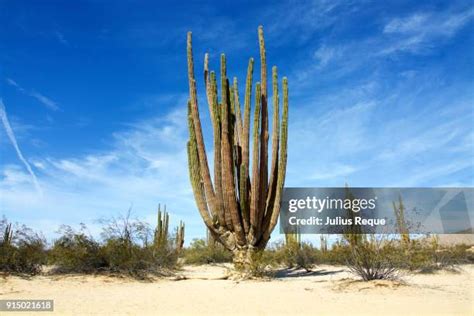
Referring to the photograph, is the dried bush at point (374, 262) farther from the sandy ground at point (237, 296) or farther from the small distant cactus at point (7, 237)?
the small distant cactus at point (7, 237)

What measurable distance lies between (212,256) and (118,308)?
13.4 meters

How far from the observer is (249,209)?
1217 centimetres

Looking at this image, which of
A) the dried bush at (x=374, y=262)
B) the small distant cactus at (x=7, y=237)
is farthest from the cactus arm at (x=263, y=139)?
the small distant cactus at (x=7, y=237)

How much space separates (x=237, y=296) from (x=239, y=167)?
188 inches

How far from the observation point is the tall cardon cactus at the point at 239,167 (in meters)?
12.0

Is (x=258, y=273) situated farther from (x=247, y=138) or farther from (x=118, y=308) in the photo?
(x=118, y=308)

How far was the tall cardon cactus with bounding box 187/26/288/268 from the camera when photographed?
1203 cm

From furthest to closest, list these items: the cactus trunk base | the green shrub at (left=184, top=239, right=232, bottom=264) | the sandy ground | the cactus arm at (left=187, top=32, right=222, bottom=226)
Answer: the green shrub at (left=184, top=239, right=232, bottom=264)
the cactus arm at (left=187, top=32, right=222, bottom=226)
the cactus trunk base
the sandy ground

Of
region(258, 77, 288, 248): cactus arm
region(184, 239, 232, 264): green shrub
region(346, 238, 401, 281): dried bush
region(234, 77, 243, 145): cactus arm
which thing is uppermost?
region(234, 77, 243, 145): cactus arm

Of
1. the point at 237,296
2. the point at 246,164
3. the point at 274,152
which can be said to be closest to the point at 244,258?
the point at 246,164

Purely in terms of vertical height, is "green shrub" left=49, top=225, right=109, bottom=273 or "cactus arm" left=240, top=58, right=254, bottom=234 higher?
"cactus arm" left=240, top=58, right=254, bottom=234

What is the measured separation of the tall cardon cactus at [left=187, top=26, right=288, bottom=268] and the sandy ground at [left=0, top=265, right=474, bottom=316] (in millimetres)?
1590

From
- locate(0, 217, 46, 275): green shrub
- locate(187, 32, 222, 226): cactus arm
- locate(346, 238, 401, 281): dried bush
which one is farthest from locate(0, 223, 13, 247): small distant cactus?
locate(346, 238, 401, 281): dried bush

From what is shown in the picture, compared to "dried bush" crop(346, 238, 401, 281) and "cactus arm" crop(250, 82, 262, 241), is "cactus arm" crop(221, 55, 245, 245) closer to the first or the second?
"cactus arm" crop(250, 82, 262, 241)
